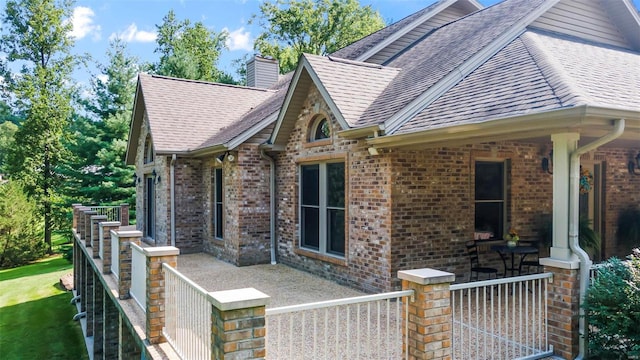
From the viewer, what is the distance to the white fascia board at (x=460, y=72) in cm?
694

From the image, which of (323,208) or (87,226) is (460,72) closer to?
(323,208)

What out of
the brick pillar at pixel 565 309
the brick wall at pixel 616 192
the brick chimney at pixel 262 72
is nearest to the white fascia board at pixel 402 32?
the brick wall at pixel 616 192

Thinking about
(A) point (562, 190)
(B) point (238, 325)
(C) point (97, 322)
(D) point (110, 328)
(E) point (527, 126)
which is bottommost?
(C) point (97, 322)

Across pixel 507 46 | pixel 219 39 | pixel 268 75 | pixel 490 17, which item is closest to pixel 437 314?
pixel 507 46

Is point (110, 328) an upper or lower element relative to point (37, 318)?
upper

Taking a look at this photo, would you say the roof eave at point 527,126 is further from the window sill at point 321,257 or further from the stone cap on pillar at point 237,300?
the stone cap on pillar at point 237,300

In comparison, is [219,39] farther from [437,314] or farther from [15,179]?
[437,314]

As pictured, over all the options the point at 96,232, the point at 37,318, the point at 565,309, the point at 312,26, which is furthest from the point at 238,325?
the point at 312,26

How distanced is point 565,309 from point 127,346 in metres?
6.08

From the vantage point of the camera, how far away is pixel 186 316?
4.58m

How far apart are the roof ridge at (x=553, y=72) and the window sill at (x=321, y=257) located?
456 centimetres

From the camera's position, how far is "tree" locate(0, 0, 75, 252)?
25.7 meters

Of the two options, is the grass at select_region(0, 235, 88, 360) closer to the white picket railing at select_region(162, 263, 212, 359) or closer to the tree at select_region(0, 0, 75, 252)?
the tree at select_region(0, 0, 75, 252)

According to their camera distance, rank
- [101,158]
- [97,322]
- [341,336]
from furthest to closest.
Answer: [101,158] < [97,322] < [341,336]
